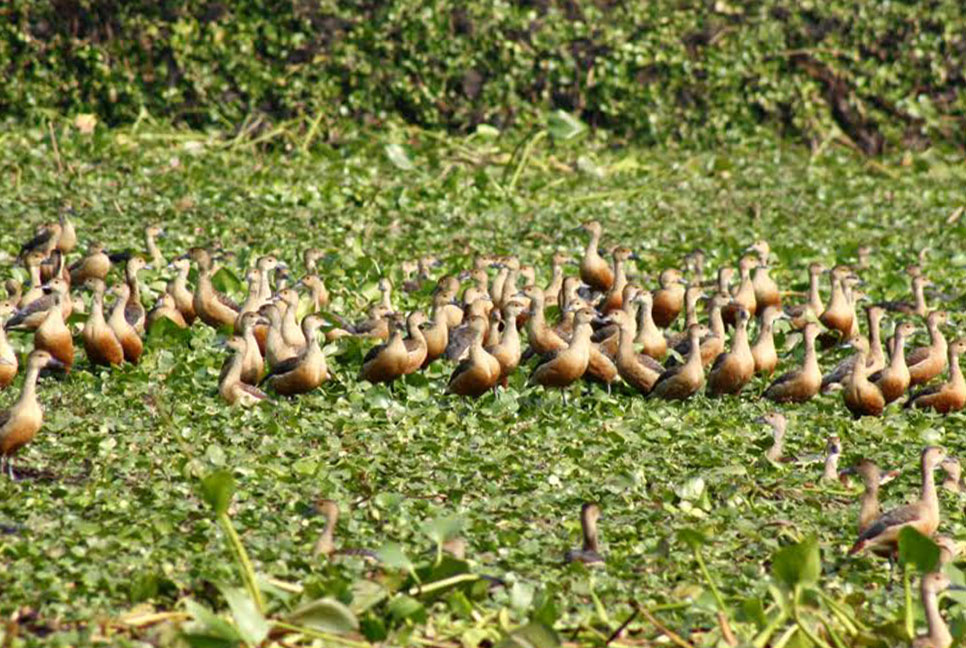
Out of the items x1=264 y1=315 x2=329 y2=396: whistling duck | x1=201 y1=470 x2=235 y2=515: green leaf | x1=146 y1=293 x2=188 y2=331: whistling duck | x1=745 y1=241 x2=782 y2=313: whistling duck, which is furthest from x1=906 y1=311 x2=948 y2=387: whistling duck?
x1=201 y1=470 x2=235 y2=515: green leaf

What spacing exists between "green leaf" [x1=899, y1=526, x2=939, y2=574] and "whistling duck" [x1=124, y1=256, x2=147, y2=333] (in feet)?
17.3

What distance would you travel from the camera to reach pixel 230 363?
33.6 feet

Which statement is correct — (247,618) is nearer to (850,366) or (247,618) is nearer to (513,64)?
(850,366)

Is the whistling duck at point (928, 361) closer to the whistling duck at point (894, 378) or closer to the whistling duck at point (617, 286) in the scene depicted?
the whistling duck at point (894, 378)

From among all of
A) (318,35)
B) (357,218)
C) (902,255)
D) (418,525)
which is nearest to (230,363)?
(418,525)

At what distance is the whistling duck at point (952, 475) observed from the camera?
30.7 feet

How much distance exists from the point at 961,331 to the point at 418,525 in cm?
631

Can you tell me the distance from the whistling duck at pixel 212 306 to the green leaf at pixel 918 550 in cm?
541

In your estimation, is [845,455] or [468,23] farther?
[468,23]

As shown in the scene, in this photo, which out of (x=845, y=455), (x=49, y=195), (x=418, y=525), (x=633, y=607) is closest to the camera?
(x=633, y=607)

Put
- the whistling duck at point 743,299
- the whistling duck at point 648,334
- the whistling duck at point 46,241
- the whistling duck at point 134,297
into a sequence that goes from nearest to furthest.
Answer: the whistling duck at point 134,297 < the whistling duck at point 648,334 < the whistling duck at point 743,299 < the whistling duck at point 46,241

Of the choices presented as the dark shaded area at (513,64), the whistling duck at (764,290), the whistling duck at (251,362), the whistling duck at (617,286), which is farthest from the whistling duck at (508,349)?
the dark shaded area at (513,64)

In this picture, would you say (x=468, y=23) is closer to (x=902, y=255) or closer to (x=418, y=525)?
(x=902, y=255)

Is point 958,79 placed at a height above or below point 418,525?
below
